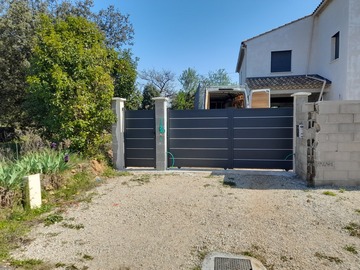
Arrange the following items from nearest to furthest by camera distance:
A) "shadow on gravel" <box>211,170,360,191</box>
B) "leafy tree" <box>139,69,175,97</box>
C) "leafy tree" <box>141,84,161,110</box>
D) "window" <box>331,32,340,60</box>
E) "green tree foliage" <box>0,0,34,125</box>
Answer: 1. "shadow on gravel" <box>211,170,360,191</box>
2. "green tree foliage" <box>0,0,34,125</box>
3. "window" <box>331,32,340,60</box>
4. "leafy tree" <box>141,84,161,110</box>
5. "leafy tree" <box>139,69,175,97</box>

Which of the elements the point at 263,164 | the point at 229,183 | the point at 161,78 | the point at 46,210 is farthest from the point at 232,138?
the point at 161,78

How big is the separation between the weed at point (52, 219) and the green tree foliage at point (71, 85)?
10.2 feet

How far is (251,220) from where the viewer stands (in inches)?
155

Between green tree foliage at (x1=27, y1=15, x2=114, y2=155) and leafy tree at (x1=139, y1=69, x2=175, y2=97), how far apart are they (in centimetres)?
2485

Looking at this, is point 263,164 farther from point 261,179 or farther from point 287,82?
point 287,82

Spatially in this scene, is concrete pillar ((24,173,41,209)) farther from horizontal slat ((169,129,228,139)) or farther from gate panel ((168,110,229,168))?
horizontal slat ((169,129,228,139))

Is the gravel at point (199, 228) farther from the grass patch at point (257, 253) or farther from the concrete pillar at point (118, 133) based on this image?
the concrete pillar at point (118, 133)

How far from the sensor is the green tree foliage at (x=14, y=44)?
9828 millimetres

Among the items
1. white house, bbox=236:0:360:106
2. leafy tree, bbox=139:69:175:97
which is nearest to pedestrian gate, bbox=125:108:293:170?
white house, bbox=236:0:360:106

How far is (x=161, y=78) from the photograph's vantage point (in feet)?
106

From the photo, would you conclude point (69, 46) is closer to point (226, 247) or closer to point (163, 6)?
point (226, 247)

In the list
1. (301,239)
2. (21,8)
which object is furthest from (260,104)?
(21,8)

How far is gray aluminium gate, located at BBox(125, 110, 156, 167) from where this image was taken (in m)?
7.93

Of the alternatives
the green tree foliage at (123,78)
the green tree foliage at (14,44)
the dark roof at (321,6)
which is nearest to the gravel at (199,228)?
the green tree foliage at (123,78)
